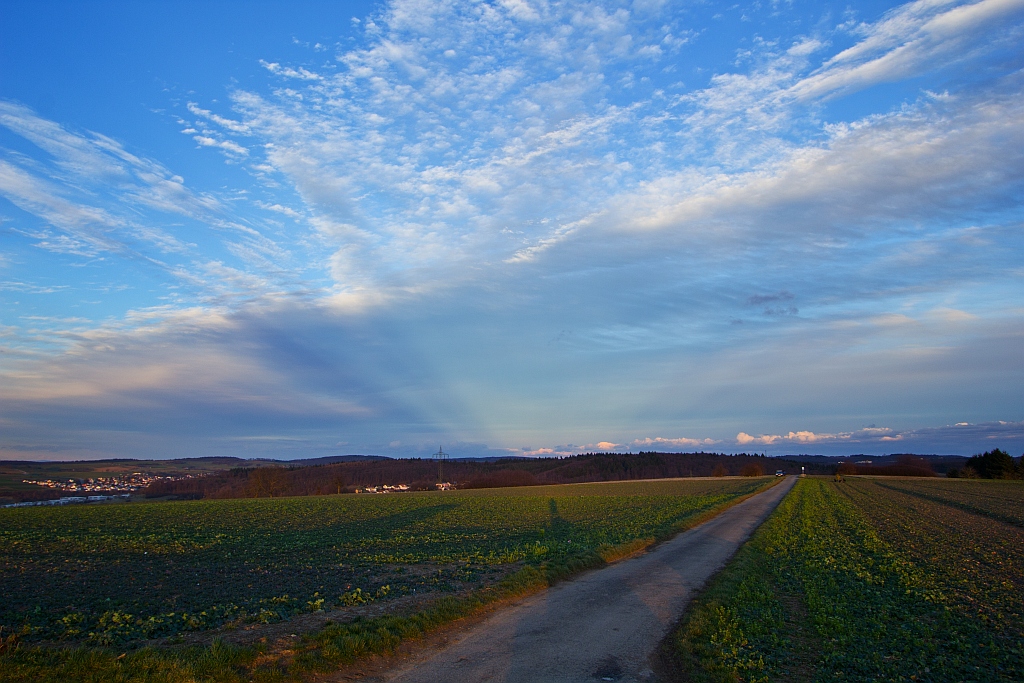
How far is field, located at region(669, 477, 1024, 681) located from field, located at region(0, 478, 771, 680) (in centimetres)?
506

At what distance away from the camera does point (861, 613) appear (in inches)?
480

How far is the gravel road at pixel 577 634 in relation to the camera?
27.6ft

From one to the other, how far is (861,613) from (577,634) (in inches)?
258

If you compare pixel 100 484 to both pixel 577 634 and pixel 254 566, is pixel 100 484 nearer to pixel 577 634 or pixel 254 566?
pixel 254 566

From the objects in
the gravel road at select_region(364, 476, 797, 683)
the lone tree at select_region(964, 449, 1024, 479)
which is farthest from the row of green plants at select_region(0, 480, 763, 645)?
the lone tree at select_region(964, 449, 1024, 479)

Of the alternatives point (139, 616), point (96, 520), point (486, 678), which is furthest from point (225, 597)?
point (96, 520)

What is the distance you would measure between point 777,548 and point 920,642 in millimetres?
12343

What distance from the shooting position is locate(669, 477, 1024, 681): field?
350 inches

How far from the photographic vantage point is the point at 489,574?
642 inches

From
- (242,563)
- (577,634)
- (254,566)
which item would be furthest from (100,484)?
(577,634)

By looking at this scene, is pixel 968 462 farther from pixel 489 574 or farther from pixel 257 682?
pixel 257 682

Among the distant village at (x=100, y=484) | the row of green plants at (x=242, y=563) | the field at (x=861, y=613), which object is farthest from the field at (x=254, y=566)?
the distant village at (x=100, y=484)

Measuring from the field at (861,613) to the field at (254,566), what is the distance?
5.06 m

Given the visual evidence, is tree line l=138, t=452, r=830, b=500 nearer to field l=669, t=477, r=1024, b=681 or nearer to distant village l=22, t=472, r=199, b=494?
distant village l=22, t=472, r=199, b=494
